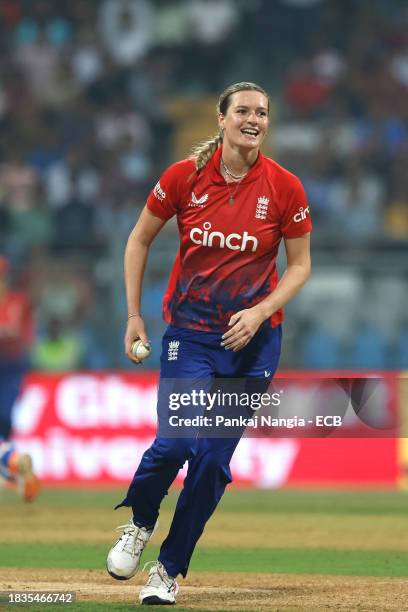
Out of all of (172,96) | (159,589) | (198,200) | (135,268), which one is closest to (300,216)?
(198,200)

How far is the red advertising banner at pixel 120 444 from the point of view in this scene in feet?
47.1

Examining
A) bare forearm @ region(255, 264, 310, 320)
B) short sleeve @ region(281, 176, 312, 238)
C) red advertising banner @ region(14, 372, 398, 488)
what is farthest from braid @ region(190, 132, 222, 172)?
red advertising banner @ region(14, 372, 398, 488)

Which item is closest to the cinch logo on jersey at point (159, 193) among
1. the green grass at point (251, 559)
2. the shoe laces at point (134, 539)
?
the shoe laces at point (134, 539)

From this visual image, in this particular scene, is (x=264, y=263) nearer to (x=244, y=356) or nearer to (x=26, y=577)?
(x=244, y=356)

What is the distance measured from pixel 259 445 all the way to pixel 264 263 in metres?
8.30

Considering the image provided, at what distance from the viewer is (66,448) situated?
14.8 metres

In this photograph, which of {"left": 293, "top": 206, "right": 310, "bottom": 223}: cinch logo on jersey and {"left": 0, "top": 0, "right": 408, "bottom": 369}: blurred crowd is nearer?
{"left": 293, "top": 206, "right": 310, "bottom": 223}: cinch logo on jersey

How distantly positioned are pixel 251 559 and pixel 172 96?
1294 cm

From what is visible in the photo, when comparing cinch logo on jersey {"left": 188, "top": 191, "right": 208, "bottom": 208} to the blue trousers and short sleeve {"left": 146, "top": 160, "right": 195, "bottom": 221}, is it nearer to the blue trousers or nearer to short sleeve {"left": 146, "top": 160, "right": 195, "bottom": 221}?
short sleeve {"left": 146, "top": 160, "right": 195, "bottom": 221}

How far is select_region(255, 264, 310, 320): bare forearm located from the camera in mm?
6062

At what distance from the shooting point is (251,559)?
336 inches

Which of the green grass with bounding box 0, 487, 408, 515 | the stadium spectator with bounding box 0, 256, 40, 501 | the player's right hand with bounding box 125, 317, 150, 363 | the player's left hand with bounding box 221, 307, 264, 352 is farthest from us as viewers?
the green grass with bounding box 0, 487, 408, 515

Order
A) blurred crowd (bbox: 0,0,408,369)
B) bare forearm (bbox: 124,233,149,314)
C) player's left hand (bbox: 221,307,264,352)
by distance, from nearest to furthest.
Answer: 1. player's left hand (bbox: 221,307,264,352)
2. bare forearm (bbox: 124,233,149,314)
3. blurred crowd (bbox: 0,0,408,369)

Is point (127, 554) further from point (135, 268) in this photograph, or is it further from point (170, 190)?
point (170, 190)
